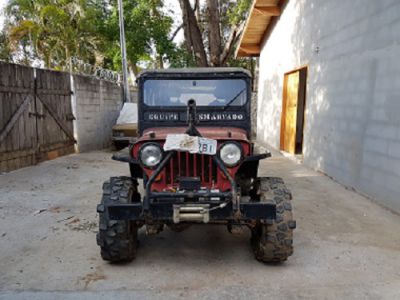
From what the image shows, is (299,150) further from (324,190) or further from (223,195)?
(223,195)

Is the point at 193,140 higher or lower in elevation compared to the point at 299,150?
higher

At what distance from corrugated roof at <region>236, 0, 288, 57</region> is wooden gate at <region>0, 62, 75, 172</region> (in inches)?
249

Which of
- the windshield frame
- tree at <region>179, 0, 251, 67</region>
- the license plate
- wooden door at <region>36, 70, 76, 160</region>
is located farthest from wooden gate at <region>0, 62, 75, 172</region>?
tree at <region>179, 0, 251, 67</region>

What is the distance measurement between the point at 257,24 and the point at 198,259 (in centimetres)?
1129

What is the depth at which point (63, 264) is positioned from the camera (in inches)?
137

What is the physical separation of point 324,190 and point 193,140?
410 cm

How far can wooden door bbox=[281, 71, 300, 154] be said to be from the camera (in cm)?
1018

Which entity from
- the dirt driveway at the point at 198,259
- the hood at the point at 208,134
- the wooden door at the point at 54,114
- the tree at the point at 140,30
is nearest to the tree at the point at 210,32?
the tree at the point at 140,30

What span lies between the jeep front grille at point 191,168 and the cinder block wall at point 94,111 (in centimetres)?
786

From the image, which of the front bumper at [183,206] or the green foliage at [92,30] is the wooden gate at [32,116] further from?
the green foliage at [92,30]

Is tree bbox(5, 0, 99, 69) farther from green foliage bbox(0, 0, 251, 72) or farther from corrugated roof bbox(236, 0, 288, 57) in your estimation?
corrugated roof bbox(236, 0, 288, 57)

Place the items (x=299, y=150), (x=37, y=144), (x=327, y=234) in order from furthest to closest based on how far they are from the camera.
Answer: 1. (x=299, y=150)
2. (x=37, y=144)
3. (x=327, y=234)

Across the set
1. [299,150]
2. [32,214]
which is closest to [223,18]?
[299,150]

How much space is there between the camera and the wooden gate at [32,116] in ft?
24.7
